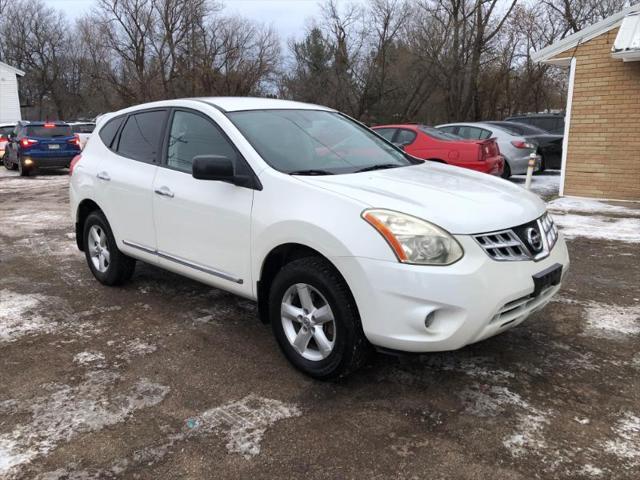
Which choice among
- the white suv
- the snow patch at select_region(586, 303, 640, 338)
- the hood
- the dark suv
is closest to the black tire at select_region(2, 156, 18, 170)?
the white suv

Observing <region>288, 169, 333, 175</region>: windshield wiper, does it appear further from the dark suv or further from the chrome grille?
the dark suv

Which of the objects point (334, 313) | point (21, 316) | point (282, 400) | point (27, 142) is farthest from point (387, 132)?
point (27, 142)

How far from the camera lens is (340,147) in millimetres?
4148

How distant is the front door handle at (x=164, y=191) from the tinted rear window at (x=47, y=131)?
13.9 meters

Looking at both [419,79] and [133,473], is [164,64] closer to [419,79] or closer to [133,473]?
[419,79]

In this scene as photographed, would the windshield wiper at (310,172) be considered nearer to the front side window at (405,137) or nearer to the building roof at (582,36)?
the front side window at (405,137)

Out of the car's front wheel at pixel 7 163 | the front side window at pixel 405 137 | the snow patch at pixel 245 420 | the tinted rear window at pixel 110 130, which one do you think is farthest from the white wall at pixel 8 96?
the snow patch at pixel 245 420

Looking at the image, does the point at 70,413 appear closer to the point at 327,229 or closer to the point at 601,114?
the point at 327,229

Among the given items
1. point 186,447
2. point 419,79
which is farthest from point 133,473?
point 419,79

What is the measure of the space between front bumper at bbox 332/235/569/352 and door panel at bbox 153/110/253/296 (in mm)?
951

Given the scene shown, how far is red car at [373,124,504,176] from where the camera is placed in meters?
10.5

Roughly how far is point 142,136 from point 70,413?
2484 mm

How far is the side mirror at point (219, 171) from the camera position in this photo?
11.5ft

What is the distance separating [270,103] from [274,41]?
39097 mm
